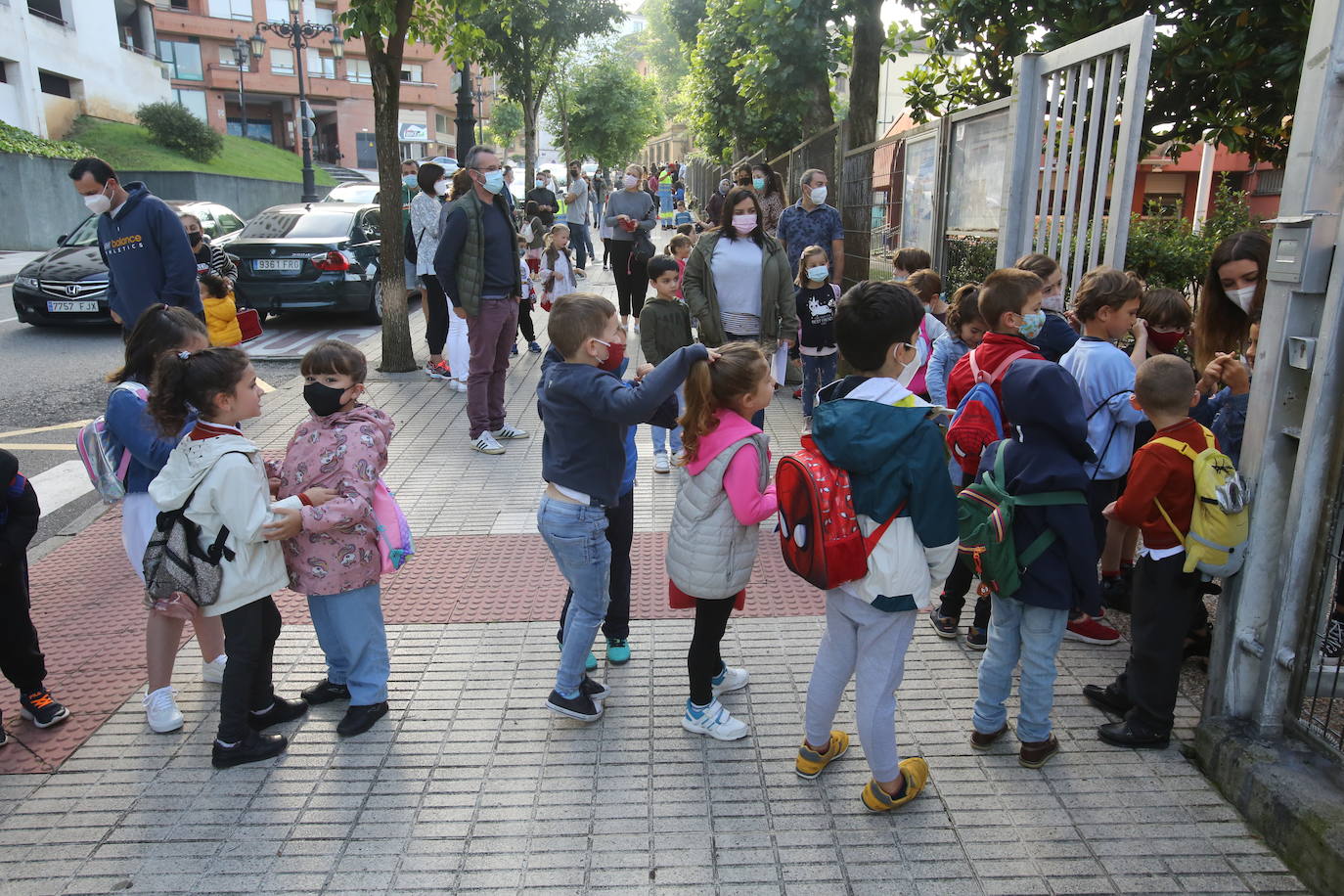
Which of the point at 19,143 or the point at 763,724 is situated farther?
the point at 19,143

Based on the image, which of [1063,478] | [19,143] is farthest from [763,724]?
[19,143]

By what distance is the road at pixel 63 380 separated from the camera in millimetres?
6582

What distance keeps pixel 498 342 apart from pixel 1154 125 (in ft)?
18.5

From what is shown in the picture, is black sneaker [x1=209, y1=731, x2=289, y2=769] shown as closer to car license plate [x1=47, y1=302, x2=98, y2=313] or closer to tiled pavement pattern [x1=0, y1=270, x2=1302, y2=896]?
tiled pavement pattern [x1=0, y1=270, x2=1302, y2=896]

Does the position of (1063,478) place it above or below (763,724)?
above

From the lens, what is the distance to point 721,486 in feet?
10.1

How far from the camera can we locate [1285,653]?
2949mm

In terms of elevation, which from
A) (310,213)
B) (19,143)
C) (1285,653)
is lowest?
(1285,653)

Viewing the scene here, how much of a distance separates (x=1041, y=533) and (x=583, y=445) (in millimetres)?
1526

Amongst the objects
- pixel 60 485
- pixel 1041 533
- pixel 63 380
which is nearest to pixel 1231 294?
pixel 1041 533

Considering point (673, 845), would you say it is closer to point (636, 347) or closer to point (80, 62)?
point (636, 347)

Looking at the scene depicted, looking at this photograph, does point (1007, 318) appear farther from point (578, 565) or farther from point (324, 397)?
point (324, 397)

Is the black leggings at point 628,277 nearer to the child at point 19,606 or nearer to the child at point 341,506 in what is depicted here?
the child at point 341,506

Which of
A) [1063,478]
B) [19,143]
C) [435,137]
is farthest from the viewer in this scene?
[435,137]
